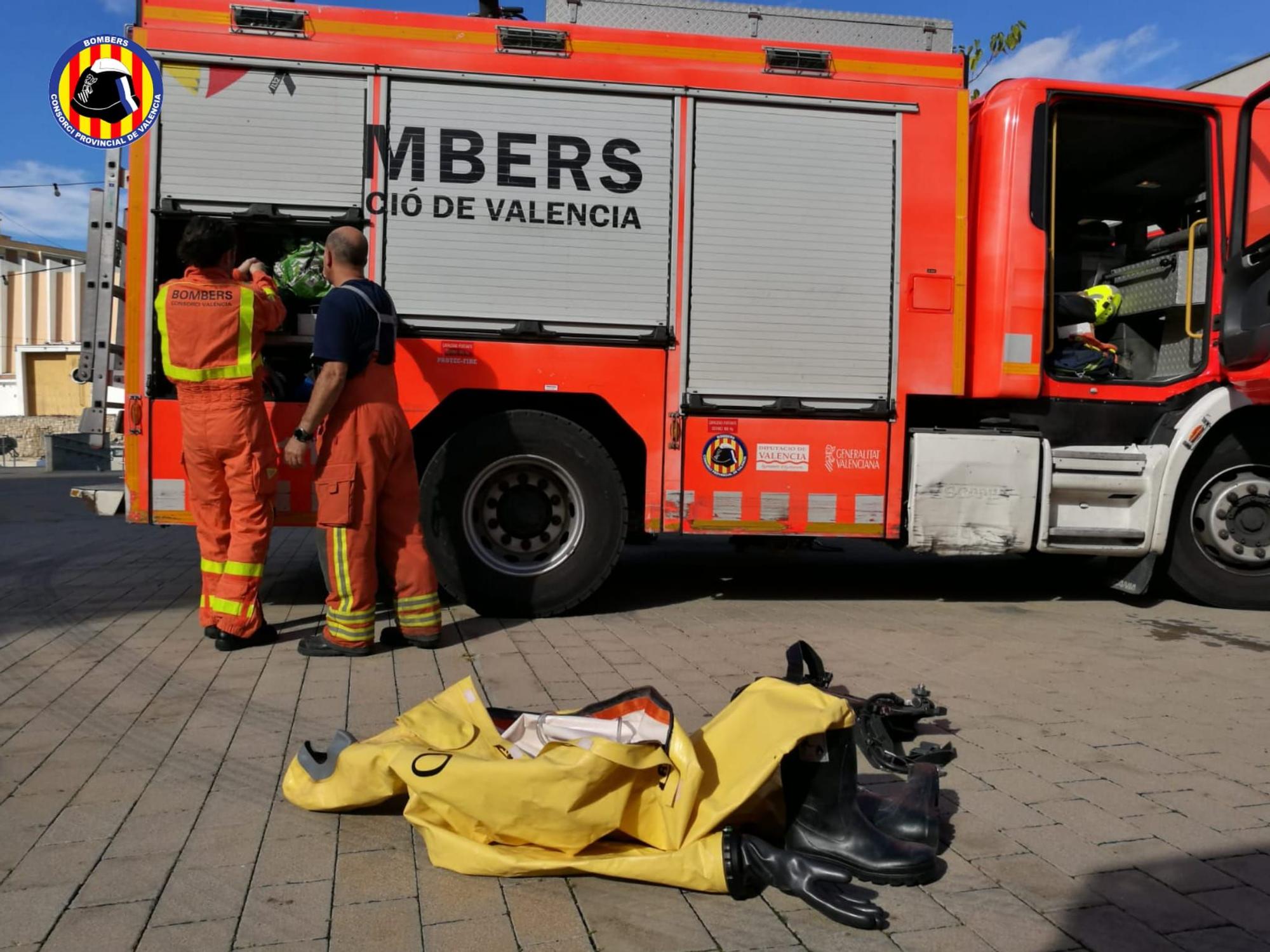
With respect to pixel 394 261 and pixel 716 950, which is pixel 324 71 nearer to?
pixel 394 261

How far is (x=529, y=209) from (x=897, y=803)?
12.7 feet

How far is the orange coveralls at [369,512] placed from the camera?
4613mm

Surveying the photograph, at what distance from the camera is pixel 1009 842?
2.76 meters

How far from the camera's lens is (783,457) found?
564cm

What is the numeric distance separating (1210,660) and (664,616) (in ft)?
9.21

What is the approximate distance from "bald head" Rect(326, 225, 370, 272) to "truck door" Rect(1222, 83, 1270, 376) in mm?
4965

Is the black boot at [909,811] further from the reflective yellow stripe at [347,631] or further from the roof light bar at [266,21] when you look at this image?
the roof light bar at [266,21]

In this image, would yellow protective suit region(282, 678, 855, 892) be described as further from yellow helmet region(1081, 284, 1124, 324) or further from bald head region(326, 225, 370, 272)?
yellow helmet region(1081, 284, 1124, 324)

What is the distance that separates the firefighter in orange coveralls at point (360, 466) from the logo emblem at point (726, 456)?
65.9 inches

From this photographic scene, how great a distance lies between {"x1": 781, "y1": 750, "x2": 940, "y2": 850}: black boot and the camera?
2549 mm

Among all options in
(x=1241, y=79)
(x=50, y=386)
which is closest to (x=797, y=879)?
(x=1241, y=79)

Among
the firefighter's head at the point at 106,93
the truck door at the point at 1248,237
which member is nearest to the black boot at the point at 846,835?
the truck door at the point at 1248,237

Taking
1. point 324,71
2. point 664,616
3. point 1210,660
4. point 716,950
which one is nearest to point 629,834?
point 716,950

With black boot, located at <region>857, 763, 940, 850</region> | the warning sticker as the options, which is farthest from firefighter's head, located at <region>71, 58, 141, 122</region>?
black boot, located at <region>857, 763, 940, 850</region>
